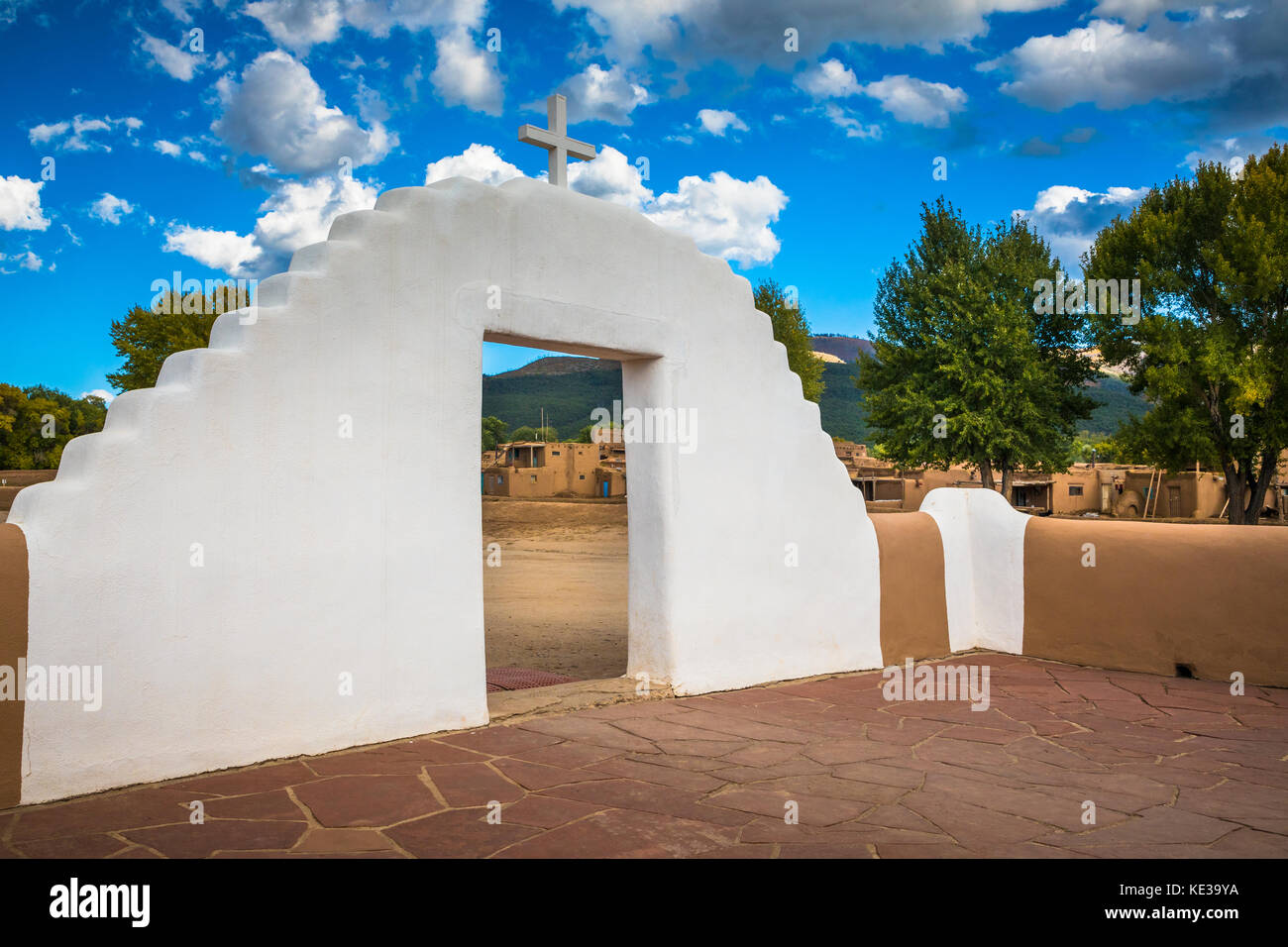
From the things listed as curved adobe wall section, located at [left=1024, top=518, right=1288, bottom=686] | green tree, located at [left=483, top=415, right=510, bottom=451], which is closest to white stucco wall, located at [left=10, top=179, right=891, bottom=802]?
curved adobe wall section, located at [left=1024, top=518, right=1288, bottom=686]

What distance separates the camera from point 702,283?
6848 millimetres

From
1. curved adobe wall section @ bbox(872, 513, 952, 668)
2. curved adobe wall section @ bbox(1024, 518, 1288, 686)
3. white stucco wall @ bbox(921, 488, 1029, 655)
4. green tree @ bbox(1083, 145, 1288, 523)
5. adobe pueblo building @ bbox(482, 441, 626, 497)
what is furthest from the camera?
adobe pueblo building @ bbox(482, 441, 626, 497)

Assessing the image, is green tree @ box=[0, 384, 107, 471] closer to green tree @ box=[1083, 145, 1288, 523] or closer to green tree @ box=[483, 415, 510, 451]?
green tree @ box=[483, 415, 510, 451]

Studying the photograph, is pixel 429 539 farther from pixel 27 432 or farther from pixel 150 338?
pixel 27 432

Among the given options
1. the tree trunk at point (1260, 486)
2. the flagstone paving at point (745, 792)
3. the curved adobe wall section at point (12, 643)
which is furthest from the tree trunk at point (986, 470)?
the curved adobe wall section at point (12, 643)

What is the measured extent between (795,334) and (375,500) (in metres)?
43.3

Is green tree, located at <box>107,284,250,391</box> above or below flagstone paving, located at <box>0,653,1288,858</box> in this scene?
above

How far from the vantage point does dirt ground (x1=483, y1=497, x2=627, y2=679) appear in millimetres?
9680

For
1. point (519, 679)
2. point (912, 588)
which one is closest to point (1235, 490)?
point (912, 588)

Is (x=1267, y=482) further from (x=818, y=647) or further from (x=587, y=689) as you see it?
(x=587, y=689)

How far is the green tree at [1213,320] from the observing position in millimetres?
23922

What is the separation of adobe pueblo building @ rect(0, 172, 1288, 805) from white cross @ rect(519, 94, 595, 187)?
1.34 ft

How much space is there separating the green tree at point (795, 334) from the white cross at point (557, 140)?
1495 inches
